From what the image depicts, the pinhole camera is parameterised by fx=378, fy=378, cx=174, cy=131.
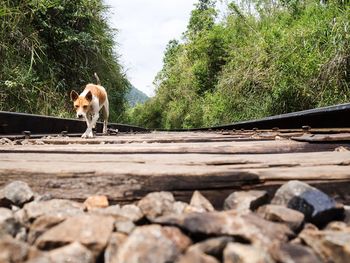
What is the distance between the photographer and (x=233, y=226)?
32.6 inches

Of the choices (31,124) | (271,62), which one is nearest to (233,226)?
(31,124)

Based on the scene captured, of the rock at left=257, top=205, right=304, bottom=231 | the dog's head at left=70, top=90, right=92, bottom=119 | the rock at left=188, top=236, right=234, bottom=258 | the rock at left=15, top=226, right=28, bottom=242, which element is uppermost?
the dog's head at left=70, top=90, right=92, bottom=119

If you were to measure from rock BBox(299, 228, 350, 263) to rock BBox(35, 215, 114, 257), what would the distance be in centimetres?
44

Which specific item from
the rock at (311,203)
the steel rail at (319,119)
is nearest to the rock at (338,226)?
the rock at (311,203)

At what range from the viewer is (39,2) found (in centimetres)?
909

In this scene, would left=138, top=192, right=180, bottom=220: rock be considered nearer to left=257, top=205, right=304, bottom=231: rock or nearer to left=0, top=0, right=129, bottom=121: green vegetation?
left=257, top=205, right=304, bottom=231: rock

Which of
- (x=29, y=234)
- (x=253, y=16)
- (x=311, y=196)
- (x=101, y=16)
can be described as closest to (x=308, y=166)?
(x=311, y=196)

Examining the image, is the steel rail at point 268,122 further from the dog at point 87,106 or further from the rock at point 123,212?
the rock at point 123,212

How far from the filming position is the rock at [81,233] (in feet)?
2.62

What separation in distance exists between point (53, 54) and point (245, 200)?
35.8 ft

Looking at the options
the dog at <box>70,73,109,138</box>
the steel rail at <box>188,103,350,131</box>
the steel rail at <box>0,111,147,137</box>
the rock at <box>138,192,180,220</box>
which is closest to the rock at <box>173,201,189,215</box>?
the rock at <box>138,192,180,220</box>

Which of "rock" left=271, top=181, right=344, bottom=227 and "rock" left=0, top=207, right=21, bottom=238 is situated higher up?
"rock" left=271, top=181, right=344, bottom=227

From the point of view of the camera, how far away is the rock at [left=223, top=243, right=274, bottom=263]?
27.7 inches

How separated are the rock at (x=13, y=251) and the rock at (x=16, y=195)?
0.37m
